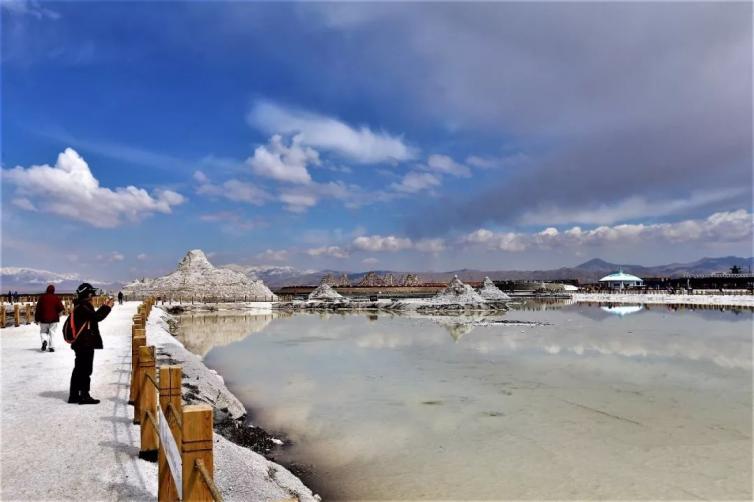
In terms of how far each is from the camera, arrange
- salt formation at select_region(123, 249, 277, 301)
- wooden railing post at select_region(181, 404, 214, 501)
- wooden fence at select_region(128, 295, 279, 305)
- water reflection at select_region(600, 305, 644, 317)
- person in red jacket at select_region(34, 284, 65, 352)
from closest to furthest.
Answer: wooden railing post at select_region(181, 404, 214, 501)
person in red jacket at select_region(34, 284, 65, 352)
water reflection at select_region(600, 305, 644, 317)
wooden fence at select_region(128, 295, 279, 305)
salt formation at select_region(123, 249, 277, 301)

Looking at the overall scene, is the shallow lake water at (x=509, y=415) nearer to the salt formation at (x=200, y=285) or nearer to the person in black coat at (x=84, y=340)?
the person in black coat at (x=84, y=340)

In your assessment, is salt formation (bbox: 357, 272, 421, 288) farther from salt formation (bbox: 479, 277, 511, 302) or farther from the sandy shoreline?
the sandy shoreline

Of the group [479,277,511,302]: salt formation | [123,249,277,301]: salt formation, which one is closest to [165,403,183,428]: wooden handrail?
[479,277,511,302]: salt formation

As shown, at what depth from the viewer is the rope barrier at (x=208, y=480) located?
2504 mm

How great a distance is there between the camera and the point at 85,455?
210 inches

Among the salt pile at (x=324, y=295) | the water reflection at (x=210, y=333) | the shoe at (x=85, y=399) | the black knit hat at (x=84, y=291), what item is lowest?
the water reflection at (x=210, y=333)

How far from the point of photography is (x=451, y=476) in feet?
22.9

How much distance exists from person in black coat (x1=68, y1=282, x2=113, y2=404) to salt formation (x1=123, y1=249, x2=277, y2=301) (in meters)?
59.5

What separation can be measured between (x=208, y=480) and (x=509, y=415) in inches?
336

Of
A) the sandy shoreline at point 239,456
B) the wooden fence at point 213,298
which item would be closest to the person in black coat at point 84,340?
the sandy shoreline at point 239,456

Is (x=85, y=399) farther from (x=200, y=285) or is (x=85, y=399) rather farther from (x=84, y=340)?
(x=200, y=285)

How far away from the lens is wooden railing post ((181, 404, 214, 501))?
285 cm

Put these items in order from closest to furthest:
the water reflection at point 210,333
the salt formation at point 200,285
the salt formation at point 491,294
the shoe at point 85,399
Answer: the shoe at point 85,399, the water reflection at point 210,333, the salt formation at point 491,294, the salt formation at point 200,285

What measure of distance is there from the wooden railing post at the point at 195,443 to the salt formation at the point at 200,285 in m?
65.1
